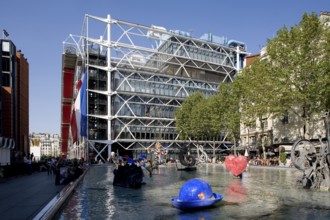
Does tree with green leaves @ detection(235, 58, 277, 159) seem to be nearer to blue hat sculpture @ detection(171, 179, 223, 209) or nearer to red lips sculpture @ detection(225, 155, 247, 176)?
red lips sculpture @ detection(225, 155, 247, 176)

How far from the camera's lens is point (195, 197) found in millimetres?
12539

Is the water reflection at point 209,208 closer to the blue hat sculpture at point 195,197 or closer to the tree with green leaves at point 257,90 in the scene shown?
the blue hat sculpture at point 195,197

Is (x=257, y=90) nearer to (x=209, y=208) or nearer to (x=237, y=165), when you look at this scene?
(x=237, y=165)

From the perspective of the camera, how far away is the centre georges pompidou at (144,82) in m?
82.3

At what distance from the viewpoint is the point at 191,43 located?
97.1m

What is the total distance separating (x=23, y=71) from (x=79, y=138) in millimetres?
27840

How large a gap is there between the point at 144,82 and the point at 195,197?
76595 mm

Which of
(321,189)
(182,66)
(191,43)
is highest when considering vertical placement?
(191,43)

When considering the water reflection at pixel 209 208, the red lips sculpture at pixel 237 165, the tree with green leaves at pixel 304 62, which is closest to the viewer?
the water reflection at pixel 209 208

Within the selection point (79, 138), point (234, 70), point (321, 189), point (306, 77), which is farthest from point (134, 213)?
point (234, 70)

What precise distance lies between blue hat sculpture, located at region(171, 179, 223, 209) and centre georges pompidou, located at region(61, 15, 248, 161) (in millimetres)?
64699

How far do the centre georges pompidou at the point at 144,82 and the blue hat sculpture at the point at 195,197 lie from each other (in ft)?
212

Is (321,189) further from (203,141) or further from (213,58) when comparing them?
(213,58)

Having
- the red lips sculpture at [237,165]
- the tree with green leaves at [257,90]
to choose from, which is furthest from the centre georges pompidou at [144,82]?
the red lips sculpture at [237,165]
